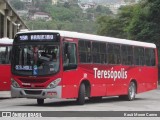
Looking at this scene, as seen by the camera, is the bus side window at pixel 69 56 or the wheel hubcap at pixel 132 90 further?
the wheel hubcap at pixel 132 90

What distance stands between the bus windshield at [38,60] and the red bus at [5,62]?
5542 mm

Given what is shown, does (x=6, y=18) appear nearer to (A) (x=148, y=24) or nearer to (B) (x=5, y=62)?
(A) (x=148, y=24)

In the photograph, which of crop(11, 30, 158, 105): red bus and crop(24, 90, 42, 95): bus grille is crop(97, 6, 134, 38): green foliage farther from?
crop(24, 90, 42, 95): bus grille

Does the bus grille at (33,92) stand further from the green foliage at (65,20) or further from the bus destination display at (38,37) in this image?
the green foliage at (65,20)

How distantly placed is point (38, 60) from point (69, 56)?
48.8 inches

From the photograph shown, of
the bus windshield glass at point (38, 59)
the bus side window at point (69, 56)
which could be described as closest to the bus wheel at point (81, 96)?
the bus side window at point (69, 56)

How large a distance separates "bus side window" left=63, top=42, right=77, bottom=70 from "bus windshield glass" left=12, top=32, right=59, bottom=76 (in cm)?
34

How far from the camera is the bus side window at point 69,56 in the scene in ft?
62.3

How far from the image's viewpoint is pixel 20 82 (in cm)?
1919

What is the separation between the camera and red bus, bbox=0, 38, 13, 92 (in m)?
24.8

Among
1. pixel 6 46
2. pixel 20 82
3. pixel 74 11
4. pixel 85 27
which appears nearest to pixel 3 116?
pixel 20 82

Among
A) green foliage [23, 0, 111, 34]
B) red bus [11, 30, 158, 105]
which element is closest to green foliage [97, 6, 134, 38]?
green foliage [23, 0, 111, 34]

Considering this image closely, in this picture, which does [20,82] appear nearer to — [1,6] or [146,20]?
[1,6]

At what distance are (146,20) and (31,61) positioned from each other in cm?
3881
